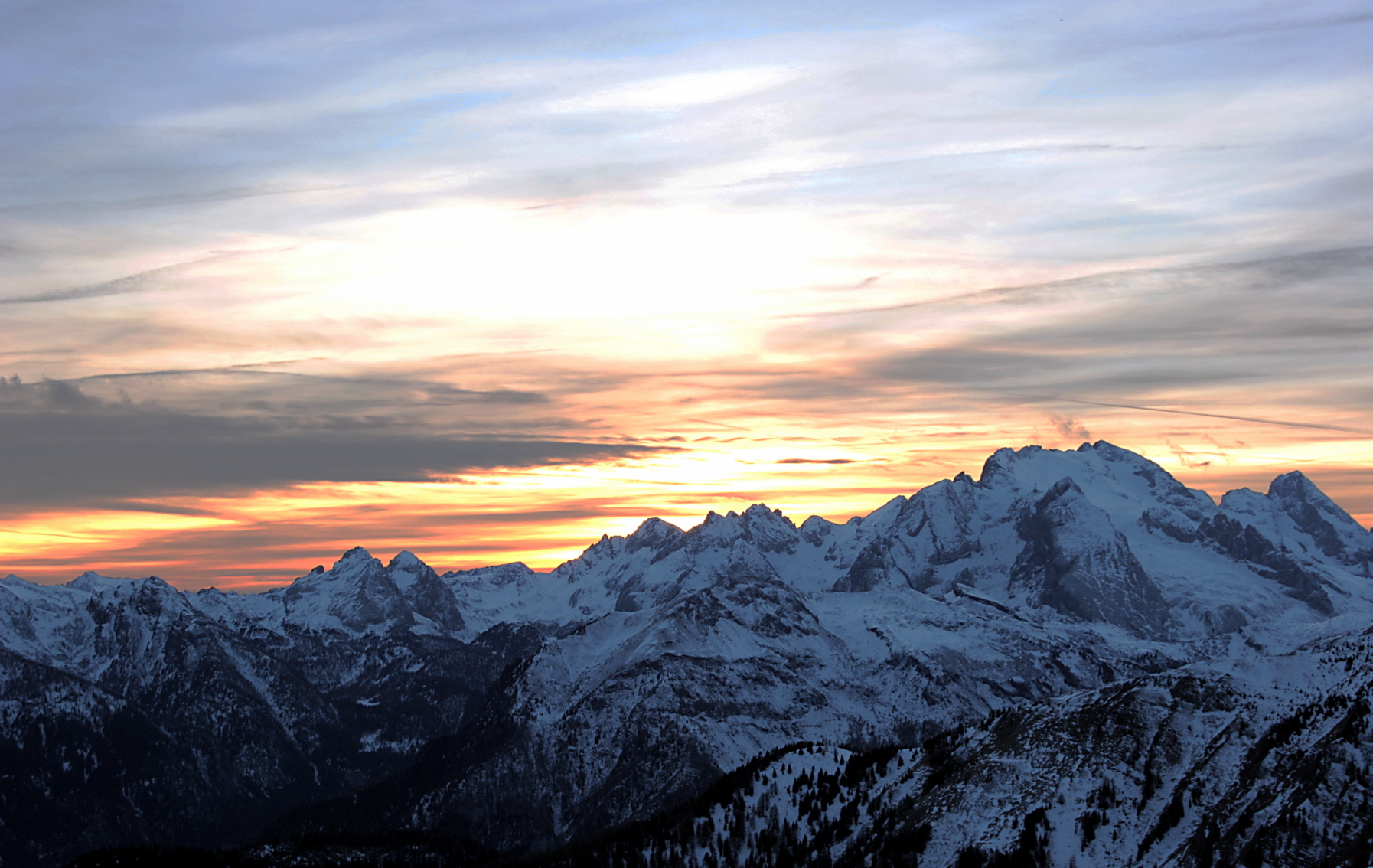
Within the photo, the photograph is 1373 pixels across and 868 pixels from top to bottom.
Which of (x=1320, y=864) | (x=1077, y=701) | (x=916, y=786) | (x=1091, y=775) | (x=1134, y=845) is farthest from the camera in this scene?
(x=916, y=786)

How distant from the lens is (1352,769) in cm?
13025

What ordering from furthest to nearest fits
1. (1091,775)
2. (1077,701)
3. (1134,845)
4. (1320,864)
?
(1077,701), (1091,775), (1134,845), (1320,864)

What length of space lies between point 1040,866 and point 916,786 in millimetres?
43313

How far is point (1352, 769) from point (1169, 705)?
1597 inches

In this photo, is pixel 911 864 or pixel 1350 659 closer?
pixel 1350 659

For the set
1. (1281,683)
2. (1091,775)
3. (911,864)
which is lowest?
(911,864)

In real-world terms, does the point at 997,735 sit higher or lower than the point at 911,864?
higher

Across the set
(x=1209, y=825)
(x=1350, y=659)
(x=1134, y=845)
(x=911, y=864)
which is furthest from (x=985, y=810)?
(x=1350, y=659)

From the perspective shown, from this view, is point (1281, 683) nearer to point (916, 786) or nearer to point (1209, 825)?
point (1209, 825)

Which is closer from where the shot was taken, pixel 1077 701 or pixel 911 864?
pixel 911 864

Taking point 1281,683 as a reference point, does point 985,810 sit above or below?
below

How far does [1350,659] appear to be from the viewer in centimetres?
15638

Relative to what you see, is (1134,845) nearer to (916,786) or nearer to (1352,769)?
(1352,769)

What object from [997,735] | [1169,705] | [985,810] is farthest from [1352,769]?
[997,735]
